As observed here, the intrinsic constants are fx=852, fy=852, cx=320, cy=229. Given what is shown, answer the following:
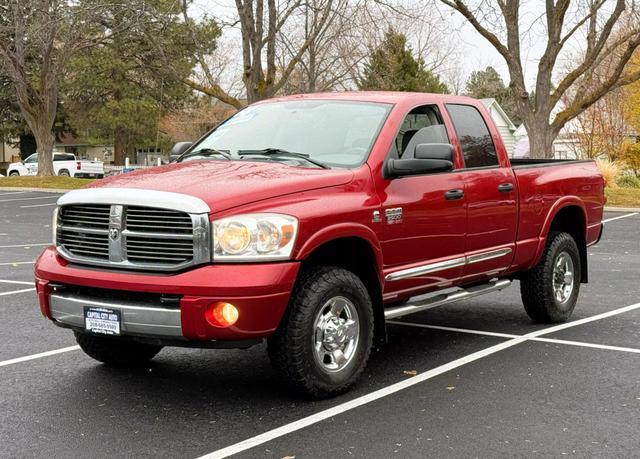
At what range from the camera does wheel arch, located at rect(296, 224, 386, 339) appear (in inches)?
206

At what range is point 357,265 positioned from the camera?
575cm

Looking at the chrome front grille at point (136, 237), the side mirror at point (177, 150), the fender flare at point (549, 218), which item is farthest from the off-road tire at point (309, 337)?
the fender flare at point (549, 218)

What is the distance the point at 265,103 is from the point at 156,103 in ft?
151

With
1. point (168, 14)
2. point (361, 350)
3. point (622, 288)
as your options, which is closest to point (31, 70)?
point (168, 14)

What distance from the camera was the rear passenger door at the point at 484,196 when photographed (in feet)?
21.9

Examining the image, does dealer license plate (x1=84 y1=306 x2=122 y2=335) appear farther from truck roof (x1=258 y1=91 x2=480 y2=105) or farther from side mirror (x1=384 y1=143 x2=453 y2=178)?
truck roof (x1=258 y1=91 x2=480 y2=105)

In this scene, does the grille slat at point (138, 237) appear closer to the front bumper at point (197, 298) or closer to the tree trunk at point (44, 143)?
the front bumper at point (197, 298)

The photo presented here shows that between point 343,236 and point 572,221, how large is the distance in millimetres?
3781

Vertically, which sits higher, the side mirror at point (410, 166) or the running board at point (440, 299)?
the side mirror at point (410, 166)

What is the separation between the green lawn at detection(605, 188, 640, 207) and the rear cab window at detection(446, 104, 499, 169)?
1776 centimetres

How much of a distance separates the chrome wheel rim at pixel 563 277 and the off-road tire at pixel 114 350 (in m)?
3.80

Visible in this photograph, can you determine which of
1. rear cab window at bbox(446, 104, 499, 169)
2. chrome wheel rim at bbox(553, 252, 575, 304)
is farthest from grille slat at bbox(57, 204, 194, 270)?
chrome wheel rim at bbox(553, 252, 575, 304)

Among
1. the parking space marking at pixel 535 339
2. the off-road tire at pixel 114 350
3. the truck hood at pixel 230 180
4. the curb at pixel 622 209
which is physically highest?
the truck hood at pixel 230 180

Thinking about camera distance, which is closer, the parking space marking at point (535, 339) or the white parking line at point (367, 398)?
the white parking line at point (367, 398)
